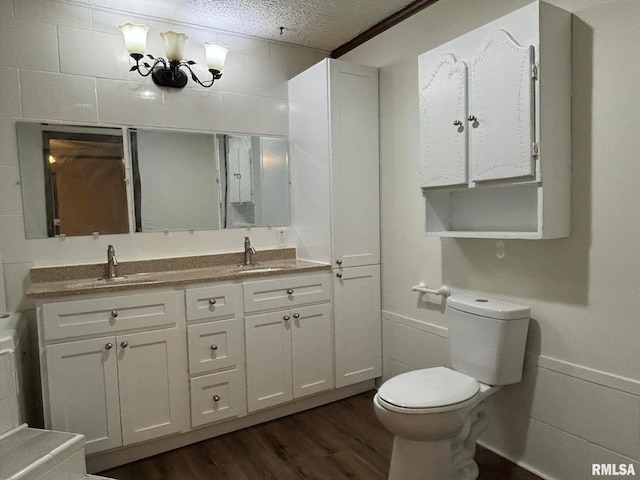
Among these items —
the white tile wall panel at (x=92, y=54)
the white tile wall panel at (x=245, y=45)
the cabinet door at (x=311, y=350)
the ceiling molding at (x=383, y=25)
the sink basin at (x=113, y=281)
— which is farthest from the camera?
the white tile wall panel at (x=245, y=45)

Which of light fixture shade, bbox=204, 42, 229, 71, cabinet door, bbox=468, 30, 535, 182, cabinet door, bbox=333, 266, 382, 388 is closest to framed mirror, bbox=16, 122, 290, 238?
light fixture shade, bbox=204, 42, 229, 71

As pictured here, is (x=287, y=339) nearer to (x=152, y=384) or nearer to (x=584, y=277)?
(x=152, y=384)

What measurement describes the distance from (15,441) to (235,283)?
1143mm

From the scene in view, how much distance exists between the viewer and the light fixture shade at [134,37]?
7.08 feet

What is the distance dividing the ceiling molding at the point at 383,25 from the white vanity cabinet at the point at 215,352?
1.87 meters

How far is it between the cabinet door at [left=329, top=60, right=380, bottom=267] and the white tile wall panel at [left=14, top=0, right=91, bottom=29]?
142 cm

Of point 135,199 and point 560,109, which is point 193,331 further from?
point 560,109

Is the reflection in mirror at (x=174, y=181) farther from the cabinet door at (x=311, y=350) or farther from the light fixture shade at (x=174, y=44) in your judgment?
the cabinet door at (x=311, y=350)

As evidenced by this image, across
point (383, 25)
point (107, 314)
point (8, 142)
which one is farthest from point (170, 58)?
point (107, 314)

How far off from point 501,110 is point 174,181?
187cm

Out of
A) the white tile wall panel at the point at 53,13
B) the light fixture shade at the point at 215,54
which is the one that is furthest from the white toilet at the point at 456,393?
the white tile wall panel at the point at 53,13

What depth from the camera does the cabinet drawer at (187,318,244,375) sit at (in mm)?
2133

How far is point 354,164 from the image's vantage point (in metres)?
2.61

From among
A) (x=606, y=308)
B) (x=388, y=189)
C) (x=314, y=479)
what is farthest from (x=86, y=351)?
(x=606, y=308)
